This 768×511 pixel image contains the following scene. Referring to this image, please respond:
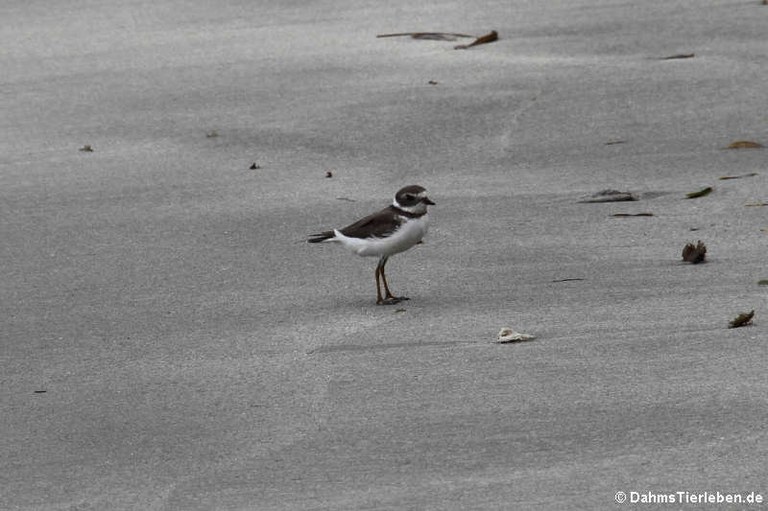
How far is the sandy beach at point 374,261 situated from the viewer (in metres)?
4.38

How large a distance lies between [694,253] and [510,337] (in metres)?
1.46

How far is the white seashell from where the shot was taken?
5.51 metres

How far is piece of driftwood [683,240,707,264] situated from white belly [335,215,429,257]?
4.05 feet

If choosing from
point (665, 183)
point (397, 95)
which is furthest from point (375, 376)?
point (397, 95)

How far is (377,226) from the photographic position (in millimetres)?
6465

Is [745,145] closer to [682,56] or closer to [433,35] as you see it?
[682,56]

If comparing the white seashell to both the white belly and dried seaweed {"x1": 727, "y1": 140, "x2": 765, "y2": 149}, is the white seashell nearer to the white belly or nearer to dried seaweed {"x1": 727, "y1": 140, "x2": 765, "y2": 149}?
the white belly

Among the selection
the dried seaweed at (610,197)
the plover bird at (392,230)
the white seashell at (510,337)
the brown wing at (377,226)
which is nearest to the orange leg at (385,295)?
the plover bird at (392,230)

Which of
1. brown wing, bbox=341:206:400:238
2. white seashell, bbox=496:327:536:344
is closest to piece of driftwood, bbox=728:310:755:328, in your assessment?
white seashell, bbox=496:327:536:344

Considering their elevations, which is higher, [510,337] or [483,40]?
[510,337]

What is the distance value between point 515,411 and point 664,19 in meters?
7.80

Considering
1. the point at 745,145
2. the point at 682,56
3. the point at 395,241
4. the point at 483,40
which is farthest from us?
the point at 483,40

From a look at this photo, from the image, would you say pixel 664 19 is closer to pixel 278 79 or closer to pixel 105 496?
pixel 278 79

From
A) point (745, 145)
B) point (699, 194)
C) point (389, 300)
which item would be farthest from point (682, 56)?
point (389, 300)
